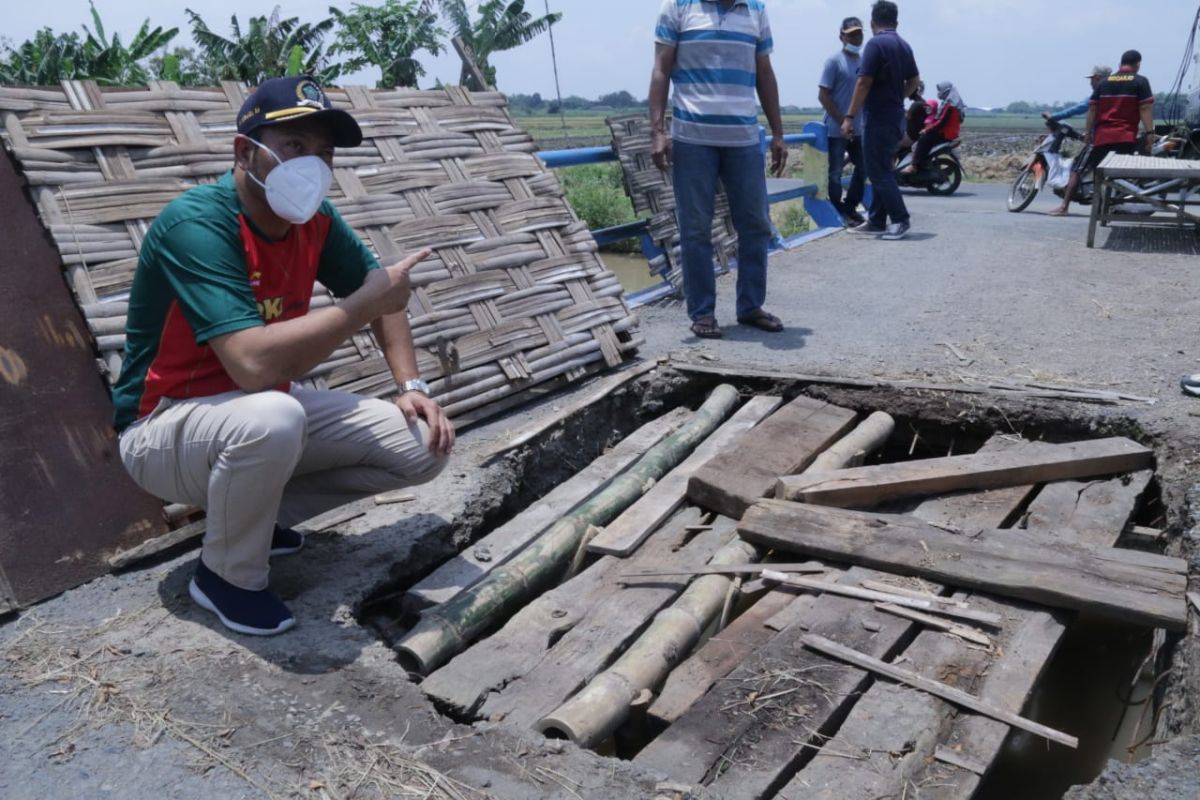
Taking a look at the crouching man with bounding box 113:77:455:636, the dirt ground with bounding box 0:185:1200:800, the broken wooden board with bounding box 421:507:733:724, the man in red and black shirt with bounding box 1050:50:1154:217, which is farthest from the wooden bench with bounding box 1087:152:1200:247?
the crouching man with bounding box 113:77:455:636

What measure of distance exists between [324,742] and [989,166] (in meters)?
20.0

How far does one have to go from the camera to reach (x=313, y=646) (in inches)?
93.7

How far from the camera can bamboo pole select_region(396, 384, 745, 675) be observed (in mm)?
2479

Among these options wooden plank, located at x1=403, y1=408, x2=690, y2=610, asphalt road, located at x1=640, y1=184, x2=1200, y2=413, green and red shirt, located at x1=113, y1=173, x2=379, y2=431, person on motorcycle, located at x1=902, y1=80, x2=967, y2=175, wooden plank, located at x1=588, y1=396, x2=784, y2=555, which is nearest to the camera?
green and red shirt, located at x1=113, y1=173, x2=379, y2=431

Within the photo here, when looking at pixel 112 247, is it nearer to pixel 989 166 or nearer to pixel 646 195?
pixel 646 195

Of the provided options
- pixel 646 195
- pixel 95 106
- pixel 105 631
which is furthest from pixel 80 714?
pixel 646 195

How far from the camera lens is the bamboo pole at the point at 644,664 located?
85.0 inches

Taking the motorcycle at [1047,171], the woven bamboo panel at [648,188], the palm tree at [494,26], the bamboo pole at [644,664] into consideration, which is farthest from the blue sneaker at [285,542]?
the palm tree at [494,26]

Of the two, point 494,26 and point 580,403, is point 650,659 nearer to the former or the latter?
point 580,403

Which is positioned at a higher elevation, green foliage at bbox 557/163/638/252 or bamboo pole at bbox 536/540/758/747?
bamboo pole at bbox 536/540/758/747

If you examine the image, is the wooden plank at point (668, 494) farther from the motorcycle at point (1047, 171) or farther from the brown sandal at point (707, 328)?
the motorcycle at point (1047, 171)

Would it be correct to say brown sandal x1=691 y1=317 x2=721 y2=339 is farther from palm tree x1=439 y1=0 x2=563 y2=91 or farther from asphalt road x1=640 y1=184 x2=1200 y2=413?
palm tree x1=439 y1=0 x2=563 y2=91

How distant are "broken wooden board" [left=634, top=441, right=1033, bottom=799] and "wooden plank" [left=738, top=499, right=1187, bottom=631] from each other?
0.82 feet

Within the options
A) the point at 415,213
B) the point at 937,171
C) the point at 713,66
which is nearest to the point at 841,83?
the point at 713,66
